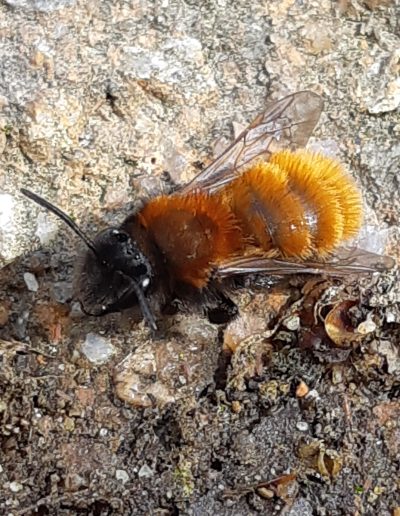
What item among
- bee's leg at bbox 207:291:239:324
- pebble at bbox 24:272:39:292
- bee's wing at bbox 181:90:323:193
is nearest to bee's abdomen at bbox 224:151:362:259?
bee's wing at bbox 181:90:323:193

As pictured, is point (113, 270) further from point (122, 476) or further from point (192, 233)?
point (122, 476)

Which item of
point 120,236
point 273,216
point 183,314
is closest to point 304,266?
point 273,216

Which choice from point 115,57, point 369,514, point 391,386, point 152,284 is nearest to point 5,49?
point 115,57

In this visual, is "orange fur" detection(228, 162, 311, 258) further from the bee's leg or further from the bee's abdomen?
the bee's leg

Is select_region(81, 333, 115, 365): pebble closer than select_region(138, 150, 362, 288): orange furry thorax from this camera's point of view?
No

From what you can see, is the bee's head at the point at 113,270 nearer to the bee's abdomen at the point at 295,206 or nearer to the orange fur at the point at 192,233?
the orange fur at the point at 192,233

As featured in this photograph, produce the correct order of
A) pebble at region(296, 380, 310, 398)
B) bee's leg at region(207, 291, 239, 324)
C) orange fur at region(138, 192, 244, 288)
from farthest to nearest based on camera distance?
1. bee's leg at region(207, 291, 239, 324)
2. pebble at region(296, 380, 310, 398)
3. orange fur at region(138, 192, 244, 288)

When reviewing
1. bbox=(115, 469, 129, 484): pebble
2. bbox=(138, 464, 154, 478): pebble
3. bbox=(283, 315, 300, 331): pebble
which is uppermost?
bbox=(283, 315, 300, 331): pebble
